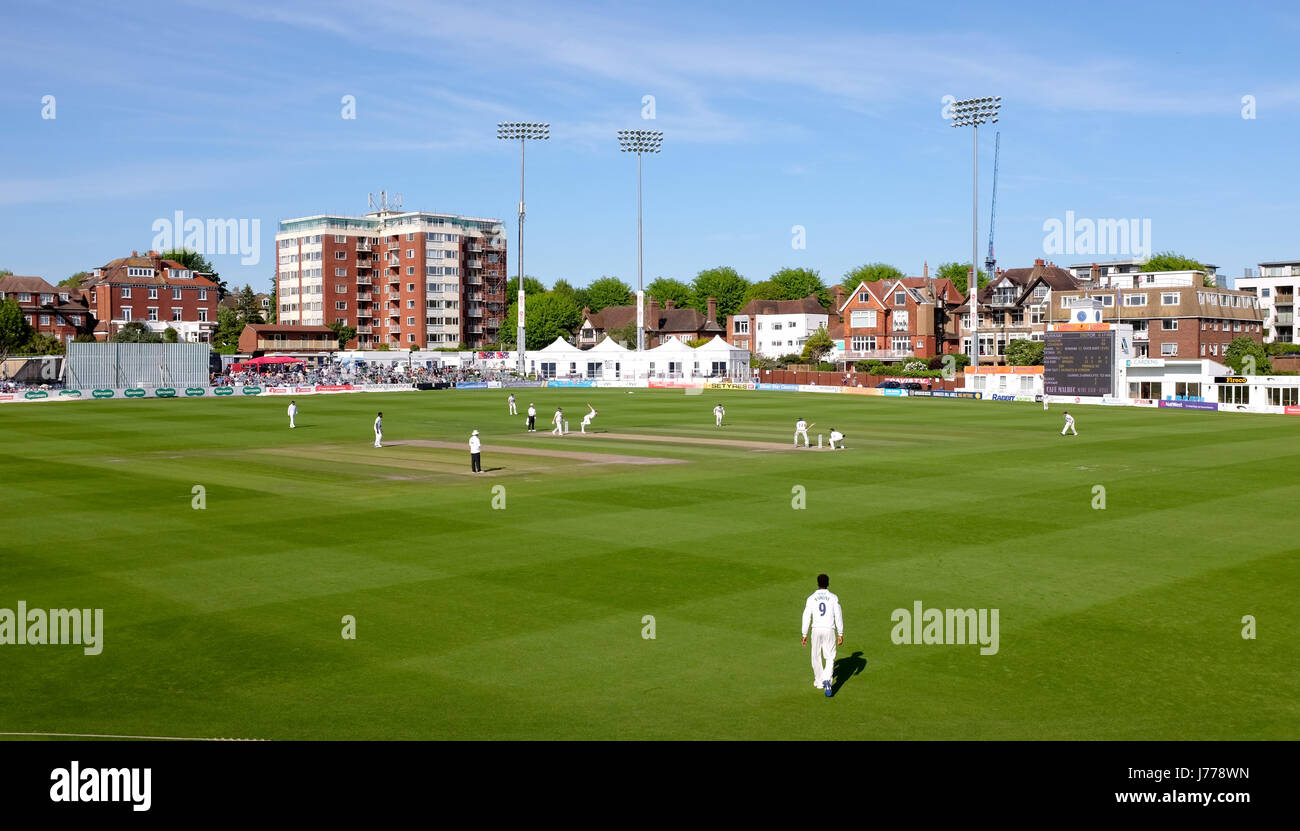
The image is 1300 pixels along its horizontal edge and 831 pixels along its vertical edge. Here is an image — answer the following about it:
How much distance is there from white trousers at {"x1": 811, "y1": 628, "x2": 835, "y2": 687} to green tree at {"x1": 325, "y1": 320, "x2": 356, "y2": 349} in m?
155

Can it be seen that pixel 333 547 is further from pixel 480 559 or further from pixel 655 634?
pixel 655 634

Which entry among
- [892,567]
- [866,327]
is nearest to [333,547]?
[892,567]

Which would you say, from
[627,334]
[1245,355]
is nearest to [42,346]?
[627,334]

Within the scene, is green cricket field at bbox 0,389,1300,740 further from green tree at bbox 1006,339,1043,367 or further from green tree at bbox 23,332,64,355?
green tree at bbox 23,332,64,355

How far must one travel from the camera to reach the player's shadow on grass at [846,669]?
46.8ft

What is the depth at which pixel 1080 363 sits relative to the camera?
8431 cm

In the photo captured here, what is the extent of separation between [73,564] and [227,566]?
3205 mm

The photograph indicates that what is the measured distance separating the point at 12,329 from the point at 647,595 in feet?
415

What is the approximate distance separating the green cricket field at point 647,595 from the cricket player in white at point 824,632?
0.35m

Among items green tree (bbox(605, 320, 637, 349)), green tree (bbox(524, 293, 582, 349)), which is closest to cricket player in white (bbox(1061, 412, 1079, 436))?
green tree (bbox(605, 320, 637, 349))

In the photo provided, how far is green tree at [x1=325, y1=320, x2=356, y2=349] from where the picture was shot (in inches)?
6383

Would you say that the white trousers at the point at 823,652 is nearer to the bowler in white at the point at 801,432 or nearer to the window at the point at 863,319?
the bowler in white at the point at 801,432

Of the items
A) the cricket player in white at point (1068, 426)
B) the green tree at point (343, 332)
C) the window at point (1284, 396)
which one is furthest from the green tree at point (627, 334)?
the cricket player in white at point (1068, 426)
